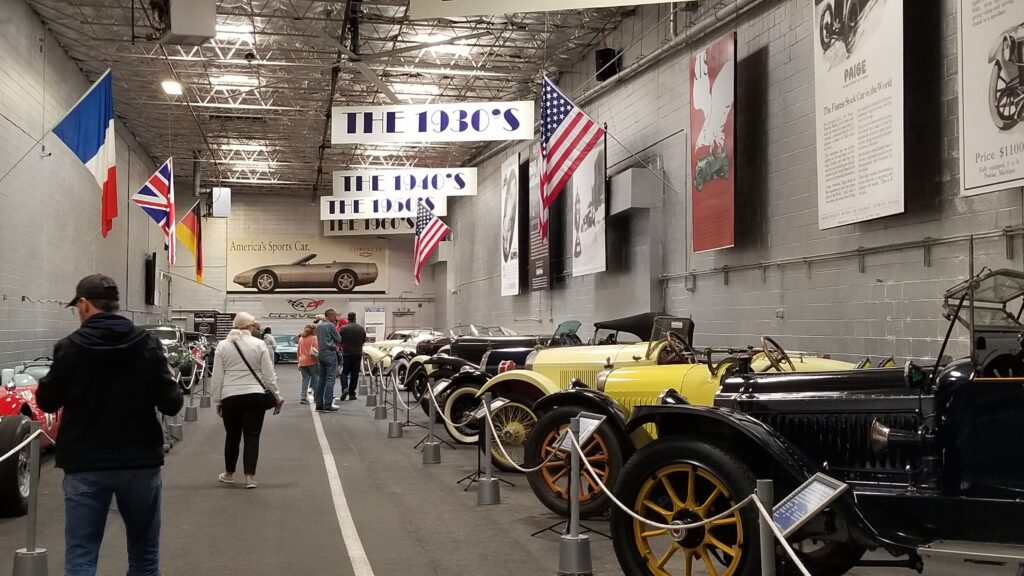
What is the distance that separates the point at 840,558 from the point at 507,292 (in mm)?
19789

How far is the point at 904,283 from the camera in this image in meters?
9.73

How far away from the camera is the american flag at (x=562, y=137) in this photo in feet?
46.6

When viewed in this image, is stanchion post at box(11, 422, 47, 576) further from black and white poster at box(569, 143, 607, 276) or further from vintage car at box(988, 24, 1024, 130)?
black and white poster at box(569, 143, 607, 276)

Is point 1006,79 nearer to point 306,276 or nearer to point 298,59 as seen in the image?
point 298,59

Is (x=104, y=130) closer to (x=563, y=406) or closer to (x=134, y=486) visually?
(x=563, y=406)

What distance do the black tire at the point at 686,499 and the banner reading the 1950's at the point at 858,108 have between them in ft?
18.7

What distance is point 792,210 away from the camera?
1187cm

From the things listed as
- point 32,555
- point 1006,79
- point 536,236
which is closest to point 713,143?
point 1006,79

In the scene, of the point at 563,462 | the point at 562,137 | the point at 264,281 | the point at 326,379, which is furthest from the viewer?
the point at 264,281

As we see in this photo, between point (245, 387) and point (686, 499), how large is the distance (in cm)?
504

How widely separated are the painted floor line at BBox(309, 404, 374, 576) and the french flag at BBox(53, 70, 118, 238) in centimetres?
580

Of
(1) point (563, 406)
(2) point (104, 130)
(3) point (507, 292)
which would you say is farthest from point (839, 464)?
(3) point (507, 292)

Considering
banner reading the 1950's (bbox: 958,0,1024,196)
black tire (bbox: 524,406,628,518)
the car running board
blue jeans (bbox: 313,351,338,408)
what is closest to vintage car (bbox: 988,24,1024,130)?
banner reading the 1950's (bbox: 958,0,1024,196)

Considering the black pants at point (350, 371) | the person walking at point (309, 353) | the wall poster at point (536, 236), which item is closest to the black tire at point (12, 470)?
the person walking at point (309, 353)
